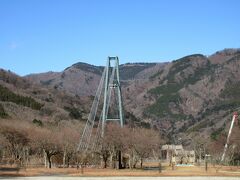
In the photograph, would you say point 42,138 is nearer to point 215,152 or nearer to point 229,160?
point 229,160

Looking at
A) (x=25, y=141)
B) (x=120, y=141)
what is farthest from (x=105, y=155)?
(x=25, y=141)

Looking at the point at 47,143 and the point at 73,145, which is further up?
the point at 47,143

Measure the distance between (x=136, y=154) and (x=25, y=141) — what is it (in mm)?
20646

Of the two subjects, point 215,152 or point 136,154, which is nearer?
point 136,154

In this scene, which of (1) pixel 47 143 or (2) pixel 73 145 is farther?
(2) pixel 73 145

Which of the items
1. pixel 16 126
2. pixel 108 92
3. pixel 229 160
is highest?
pixel 108 92

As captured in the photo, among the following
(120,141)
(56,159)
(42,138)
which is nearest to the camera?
(120,141)

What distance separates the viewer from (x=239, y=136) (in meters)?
100

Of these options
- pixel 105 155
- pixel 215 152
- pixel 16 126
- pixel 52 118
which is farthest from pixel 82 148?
pixel 52 118

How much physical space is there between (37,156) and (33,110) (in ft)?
217

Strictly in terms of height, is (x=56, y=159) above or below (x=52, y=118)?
below

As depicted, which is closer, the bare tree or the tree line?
the tree line

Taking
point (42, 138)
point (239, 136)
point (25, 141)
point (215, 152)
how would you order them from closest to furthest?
point (42, 138)
point (25, 141)
point (239, 136)
point (215, 152)

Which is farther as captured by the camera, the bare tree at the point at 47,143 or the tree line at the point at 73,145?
the bare tree at the point at 47,143
